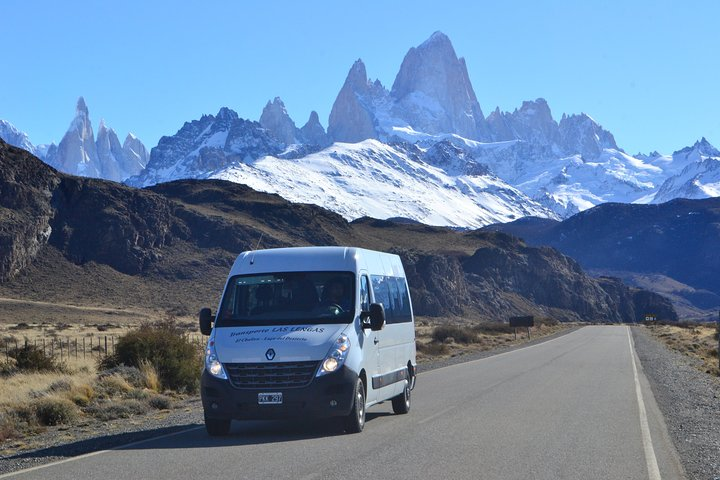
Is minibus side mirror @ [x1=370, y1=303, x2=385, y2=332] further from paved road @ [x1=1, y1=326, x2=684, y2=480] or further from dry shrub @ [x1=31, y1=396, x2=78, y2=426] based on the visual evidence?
dry shrub @ [x1=31, y1=396, x2=78, y2=426]

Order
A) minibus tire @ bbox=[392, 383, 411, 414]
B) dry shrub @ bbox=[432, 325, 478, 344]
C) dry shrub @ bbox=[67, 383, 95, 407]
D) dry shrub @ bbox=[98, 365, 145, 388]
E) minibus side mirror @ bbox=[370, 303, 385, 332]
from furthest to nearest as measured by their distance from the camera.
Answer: dry shrub @ bbox=[432, 325, 478, 344] → dry shrub @ bbox=[98, 365, 145, 388] → dry shrub @ bbox=[67, 383, 95, 407] → minibus tire @ bbox=[392, 383, 411, 414] → minibus side mirror @ bbox=[370, 303, 385, 332]

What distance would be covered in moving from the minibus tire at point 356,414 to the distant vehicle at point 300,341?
0.6 inches

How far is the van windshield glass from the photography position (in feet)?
44.1

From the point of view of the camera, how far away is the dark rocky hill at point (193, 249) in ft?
290

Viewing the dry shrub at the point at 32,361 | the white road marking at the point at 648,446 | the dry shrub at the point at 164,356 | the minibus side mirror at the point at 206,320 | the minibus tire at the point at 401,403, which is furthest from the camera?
the dry shrub at the point at 32,361

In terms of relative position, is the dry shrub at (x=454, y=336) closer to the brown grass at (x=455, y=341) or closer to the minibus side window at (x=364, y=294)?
the brown grass at (x=455, y=341)

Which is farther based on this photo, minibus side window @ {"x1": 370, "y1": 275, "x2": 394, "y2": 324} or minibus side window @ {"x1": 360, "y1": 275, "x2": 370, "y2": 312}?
minibus side window @ {"x1": 370, "y1": 275, "x2": 394, "y2": 324}

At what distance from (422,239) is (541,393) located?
140m

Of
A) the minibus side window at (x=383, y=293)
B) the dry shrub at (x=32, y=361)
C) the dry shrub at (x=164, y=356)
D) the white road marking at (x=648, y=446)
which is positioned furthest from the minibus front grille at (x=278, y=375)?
the dry shrub at (x=32, y=361)

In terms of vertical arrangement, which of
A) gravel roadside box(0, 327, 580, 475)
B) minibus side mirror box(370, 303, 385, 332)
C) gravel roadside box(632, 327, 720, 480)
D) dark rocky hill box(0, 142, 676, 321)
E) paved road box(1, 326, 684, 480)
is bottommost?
gravel roadside box(632, 327, 720, 480)

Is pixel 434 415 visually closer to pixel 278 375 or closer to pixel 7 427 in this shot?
pixel 278 375

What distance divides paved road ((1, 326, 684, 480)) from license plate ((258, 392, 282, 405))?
52 centimetres

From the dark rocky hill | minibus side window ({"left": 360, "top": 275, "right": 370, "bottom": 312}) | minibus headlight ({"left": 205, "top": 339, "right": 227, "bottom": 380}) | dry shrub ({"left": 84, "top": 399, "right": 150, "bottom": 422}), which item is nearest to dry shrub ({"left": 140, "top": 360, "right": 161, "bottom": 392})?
dry shrub ({"left": 84, "top": 399, "right": 150, "bottom": 422})

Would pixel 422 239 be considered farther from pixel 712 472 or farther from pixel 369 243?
pixel 712 472
